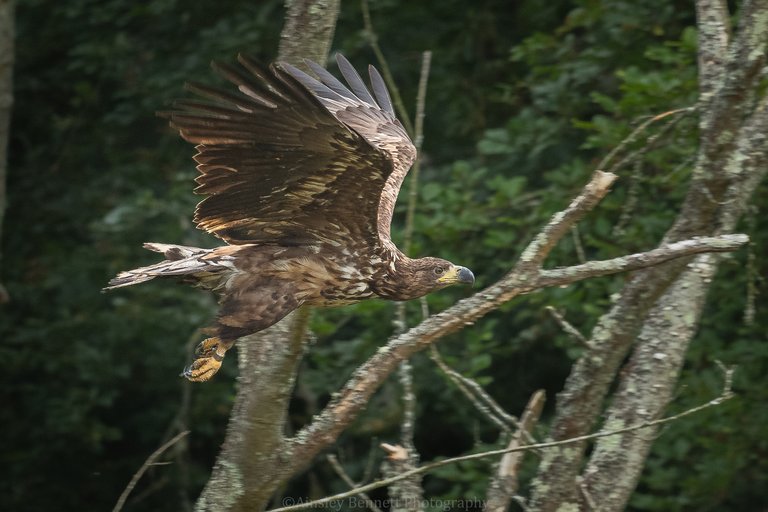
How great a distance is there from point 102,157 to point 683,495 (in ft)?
15.8

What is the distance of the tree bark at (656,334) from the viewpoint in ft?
12.4

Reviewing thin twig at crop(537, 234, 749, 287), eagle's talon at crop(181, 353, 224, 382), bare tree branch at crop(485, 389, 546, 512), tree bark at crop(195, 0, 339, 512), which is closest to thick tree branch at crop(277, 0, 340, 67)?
tree bark at crop(195, 0, 339, 512)

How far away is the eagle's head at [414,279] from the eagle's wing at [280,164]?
16 cm

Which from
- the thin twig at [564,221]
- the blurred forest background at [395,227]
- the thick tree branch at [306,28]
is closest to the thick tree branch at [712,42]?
the blurred forest background at [395,227]

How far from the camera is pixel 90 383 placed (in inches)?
320

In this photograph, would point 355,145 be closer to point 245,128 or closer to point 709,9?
point 245,128

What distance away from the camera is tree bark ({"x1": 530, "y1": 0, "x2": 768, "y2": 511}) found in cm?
377

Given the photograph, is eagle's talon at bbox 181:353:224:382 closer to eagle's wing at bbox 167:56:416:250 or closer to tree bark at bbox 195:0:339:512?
Answer: tree bark at bbox 195:0:339:512

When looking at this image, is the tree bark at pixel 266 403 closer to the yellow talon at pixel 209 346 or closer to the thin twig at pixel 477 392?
the yellow talon at pixel 209 346

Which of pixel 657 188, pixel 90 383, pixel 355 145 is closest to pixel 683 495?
pixel 657 188

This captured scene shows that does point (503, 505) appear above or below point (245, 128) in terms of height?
below

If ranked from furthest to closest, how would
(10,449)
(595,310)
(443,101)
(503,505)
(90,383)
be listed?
(10,449) → (90,383) → (443,101) → (595,310) → (503,505)

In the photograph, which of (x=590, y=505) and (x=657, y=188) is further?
(x=657, y=188)

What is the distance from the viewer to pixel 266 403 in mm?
3531
